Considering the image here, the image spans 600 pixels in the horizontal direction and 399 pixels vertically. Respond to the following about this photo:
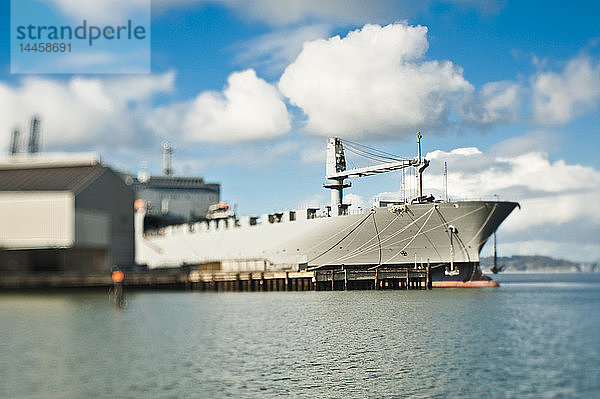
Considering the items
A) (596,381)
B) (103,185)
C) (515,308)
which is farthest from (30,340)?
(515,308)

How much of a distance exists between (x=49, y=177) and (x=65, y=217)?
13.2 ft

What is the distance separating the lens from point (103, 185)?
18578 mm

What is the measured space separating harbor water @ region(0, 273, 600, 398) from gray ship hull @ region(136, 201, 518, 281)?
1118 centimetres

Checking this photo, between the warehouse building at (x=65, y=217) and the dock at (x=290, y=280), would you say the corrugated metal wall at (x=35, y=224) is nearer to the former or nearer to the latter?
the warehouse building at (x=65, y=217)

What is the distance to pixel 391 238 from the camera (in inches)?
1727

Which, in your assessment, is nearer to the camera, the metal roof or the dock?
the metal roof

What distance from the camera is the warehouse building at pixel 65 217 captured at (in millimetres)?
15695

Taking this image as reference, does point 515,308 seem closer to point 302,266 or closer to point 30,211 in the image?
point 302,266

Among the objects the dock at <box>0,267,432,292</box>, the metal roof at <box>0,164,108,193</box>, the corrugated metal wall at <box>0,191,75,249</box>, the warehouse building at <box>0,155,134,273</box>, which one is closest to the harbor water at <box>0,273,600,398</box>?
the warehouse building at <box>0,155,134,273</box>

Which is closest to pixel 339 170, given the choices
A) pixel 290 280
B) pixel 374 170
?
pixel 374 170

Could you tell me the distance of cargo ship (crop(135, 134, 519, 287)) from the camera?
140 ft

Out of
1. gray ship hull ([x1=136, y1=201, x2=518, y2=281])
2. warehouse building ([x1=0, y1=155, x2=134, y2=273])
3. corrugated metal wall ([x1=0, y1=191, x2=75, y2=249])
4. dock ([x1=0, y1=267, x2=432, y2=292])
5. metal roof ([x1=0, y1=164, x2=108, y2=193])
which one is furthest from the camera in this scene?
dock ([x1=0, y1=267, x2=432, y2=292])

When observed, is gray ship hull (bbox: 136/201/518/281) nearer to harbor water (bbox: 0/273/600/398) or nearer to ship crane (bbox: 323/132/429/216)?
ship crane (bbox: 323/132/429/216)

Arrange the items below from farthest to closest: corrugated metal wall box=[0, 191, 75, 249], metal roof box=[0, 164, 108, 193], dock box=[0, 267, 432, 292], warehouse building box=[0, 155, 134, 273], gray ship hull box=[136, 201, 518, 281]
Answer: dock box=[0, 267, 432, 292]
gray ship hull box=[136, 201, 518, 281]
metal roof box=[0, 164, 108, 193]
warehouse building box=[0, 155, 134, 273]
corrugated metal wall box=[0, 191, 75, 249]
